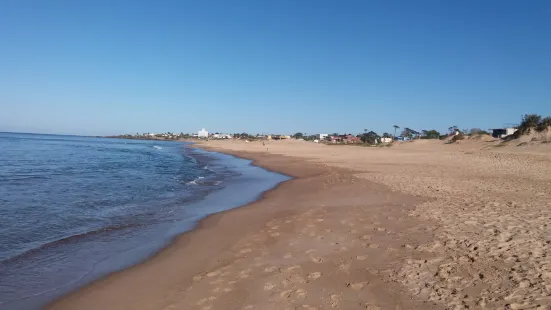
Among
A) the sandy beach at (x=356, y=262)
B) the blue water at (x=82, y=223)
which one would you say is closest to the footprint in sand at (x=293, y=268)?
the sandy beach at (x=356, y=262)

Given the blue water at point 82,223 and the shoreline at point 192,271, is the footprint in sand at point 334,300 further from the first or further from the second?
the blue water at point 82,223

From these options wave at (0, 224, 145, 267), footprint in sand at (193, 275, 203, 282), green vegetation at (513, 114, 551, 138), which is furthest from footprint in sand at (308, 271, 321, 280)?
green vegetation at (513, 114, 551, 138)

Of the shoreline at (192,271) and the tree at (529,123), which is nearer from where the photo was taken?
the shoreline at (192,271)

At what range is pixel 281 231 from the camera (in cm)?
857

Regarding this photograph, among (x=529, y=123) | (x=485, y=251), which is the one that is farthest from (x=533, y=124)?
(x=485, y=251)

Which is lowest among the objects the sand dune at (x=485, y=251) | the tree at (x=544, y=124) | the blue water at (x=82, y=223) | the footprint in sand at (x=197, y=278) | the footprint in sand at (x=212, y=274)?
the blue water at (x=82, y=223)

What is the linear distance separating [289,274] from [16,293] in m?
4.29

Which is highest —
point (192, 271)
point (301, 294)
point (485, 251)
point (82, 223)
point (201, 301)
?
point (485, 251)

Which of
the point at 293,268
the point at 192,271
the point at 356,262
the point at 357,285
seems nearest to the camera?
the point at 357,285

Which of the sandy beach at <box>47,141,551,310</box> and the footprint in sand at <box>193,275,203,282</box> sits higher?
the sandy beach at <box>47,141,551,310</box>

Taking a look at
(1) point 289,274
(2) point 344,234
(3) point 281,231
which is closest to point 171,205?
(3) point 281,231

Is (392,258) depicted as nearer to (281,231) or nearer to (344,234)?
(344,234)

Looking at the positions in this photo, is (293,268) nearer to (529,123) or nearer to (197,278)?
(197,278)

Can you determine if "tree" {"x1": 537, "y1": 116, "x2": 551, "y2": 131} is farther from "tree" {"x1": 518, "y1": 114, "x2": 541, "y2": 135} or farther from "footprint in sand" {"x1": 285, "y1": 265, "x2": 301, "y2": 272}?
"footprint in sand" {"x1": 285, "y1": 265, "x2": 301, "y2": 272}
